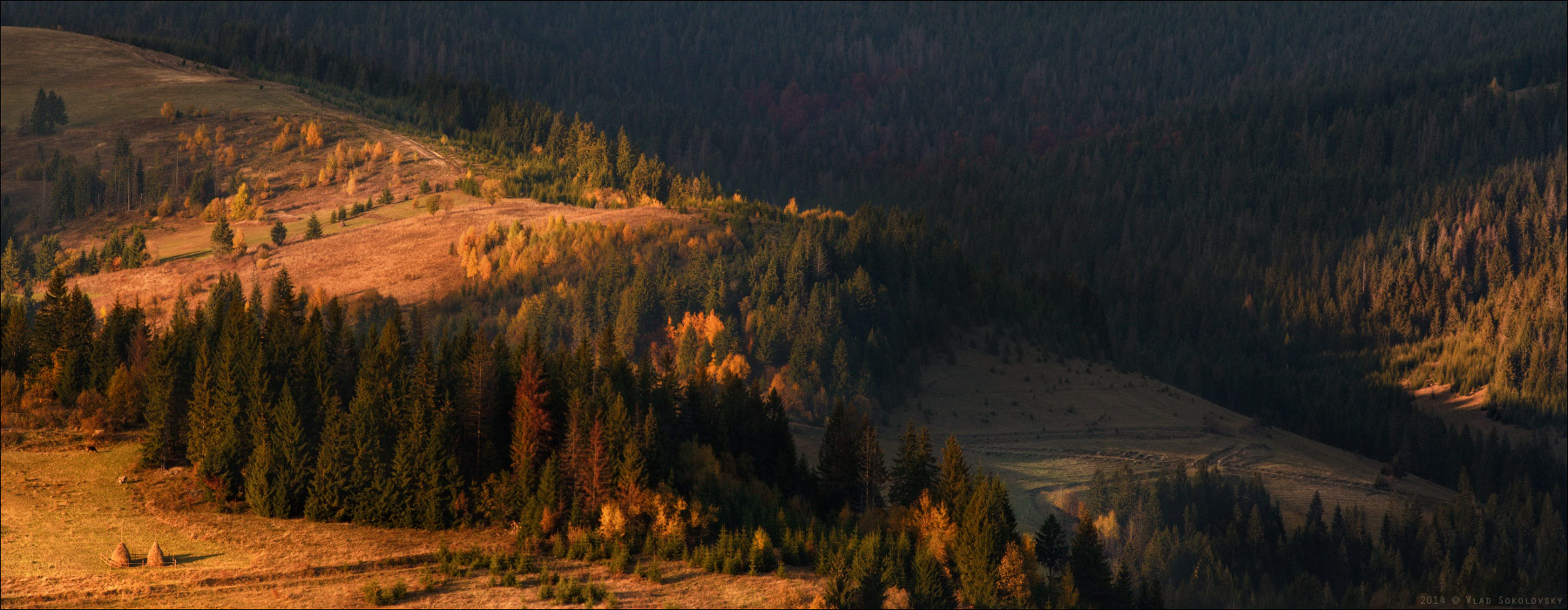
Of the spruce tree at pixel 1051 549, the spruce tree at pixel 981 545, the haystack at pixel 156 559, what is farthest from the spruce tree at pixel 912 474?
the haystack at pixel 156 559

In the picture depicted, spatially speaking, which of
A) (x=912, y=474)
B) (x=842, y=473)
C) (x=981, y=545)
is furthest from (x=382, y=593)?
(x=912, y=474)

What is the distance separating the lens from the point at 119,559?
87062 mm

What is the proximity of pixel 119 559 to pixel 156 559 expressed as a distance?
5.92 feet

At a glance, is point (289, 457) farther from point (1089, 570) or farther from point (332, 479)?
point (1089, 570)

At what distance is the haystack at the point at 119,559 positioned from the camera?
86.8 m

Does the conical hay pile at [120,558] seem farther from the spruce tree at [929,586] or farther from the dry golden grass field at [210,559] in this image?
the spruce tree at [929,586]

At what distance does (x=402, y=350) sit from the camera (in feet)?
397

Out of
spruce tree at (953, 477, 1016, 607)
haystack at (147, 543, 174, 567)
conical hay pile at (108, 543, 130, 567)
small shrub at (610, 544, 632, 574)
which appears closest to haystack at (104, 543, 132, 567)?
conical hay pile at (108, 543, 130, 567)

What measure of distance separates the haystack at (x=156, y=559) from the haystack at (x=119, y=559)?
1051mm

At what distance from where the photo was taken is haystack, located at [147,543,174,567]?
287 ft

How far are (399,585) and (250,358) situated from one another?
3012cm

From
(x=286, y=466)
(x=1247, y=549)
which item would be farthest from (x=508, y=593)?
(x=1247, y=549)

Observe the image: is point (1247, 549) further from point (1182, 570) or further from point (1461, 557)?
point (1461, 557)

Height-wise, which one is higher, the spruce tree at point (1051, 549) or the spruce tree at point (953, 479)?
the spruce tree at point (953, 479)
